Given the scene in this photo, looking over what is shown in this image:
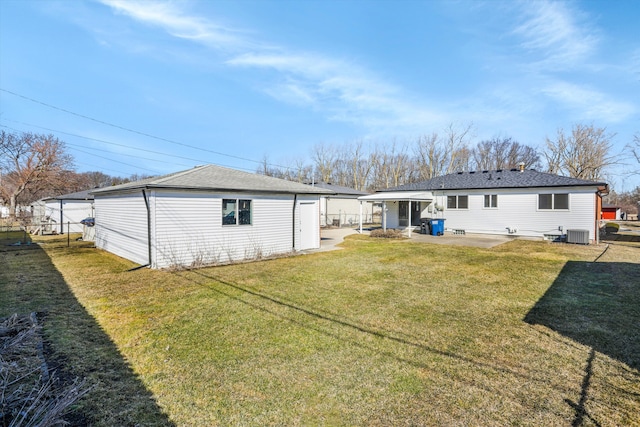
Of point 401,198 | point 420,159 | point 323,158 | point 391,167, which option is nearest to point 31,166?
point 323,158

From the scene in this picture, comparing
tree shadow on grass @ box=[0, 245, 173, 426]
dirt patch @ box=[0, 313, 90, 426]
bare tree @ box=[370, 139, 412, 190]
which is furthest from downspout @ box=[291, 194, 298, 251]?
bare tree @ box=[370, 139, 412, 190]

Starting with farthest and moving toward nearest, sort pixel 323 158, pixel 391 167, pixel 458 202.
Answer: pixel 323 158 < pixel 391 167 < pixel 458 202

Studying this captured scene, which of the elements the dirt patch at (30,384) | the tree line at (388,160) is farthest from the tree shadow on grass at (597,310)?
the tree line at (388,160)

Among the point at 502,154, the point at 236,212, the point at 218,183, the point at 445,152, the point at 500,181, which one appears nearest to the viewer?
the point at 218,183

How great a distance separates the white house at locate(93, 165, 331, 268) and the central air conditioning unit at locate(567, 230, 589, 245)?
40.7ft

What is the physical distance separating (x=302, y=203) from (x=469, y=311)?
28.2 ft

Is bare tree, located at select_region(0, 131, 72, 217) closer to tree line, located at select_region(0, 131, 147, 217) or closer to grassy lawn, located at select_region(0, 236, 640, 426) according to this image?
tree line, located at select_region(0, 131, 147, 217)

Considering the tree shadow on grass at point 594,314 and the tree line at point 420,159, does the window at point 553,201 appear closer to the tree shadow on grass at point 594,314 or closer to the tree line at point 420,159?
the tree shadow on grass at point 594,314

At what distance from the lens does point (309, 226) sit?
46.0 ft

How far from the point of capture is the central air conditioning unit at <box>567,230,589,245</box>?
49.4ft

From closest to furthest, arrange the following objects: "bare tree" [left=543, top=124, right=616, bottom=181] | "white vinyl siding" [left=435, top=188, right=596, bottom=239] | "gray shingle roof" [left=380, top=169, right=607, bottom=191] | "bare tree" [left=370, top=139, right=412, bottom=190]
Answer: "white vinyl siding" [left=435, top=188, right=596, bottom=239]
"gray shingle roof" [left=380, top=169, right=607, bottom=191]
"bare tree" [left=543, top=124, right=616, bottom=181]
"bare tree" [left=370, top=139, right=412, bottom=190]

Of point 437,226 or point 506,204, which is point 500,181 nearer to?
point 506,204

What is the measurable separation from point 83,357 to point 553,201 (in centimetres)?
1998

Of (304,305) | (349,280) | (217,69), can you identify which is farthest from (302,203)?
(217,69)
